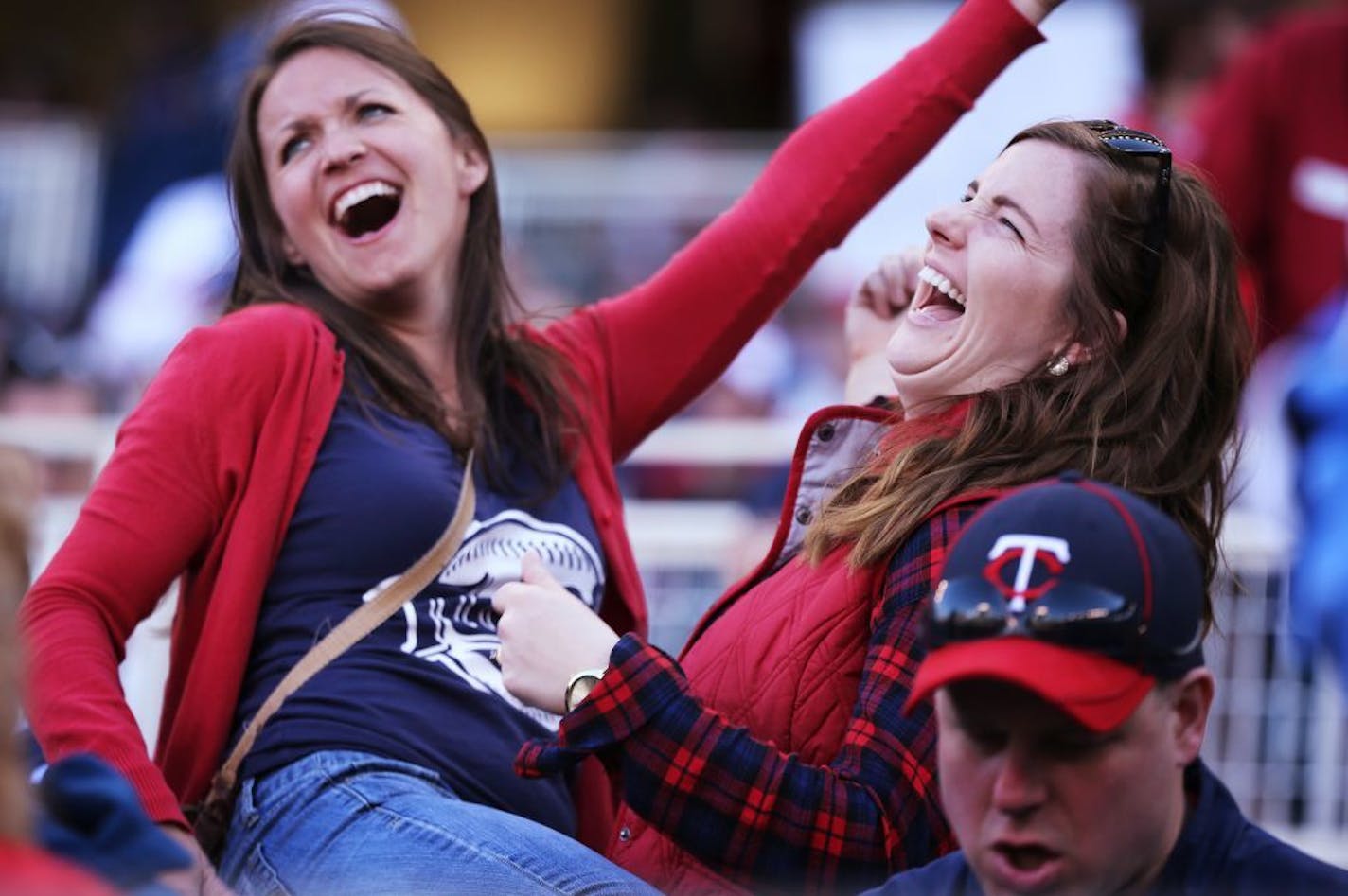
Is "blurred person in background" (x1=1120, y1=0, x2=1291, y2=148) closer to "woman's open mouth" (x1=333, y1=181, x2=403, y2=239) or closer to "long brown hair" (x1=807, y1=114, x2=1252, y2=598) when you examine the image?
"woman's open mouth" (x1=333, y1=181, x2=403, y2=239)

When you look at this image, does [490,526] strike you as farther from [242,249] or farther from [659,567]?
[659,567]

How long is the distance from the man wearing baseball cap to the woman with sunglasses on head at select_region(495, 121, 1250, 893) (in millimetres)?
360

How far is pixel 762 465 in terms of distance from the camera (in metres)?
6.49

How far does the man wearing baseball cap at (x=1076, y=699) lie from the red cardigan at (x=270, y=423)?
113 cm

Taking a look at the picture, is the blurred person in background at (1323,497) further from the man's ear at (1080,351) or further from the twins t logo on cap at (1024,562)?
the twins t logo on cap at (1024,562)

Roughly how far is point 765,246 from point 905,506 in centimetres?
100

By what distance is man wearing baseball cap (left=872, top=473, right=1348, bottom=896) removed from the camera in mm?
1997

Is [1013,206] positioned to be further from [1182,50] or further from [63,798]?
[1182,50]

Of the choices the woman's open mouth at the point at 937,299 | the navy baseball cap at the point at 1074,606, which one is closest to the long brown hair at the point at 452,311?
the woman's open mouth at the point at 937,299

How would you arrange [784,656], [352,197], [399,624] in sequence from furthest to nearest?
1. [352,197]
2. [399,624]
3. [784,656]

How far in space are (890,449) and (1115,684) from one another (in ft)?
2.78

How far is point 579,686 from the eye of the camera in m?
2.53

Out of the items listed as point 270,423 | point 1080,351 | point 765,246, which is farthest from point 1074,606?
point 765,246

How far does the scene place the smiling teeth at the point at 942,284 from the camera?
283cm
